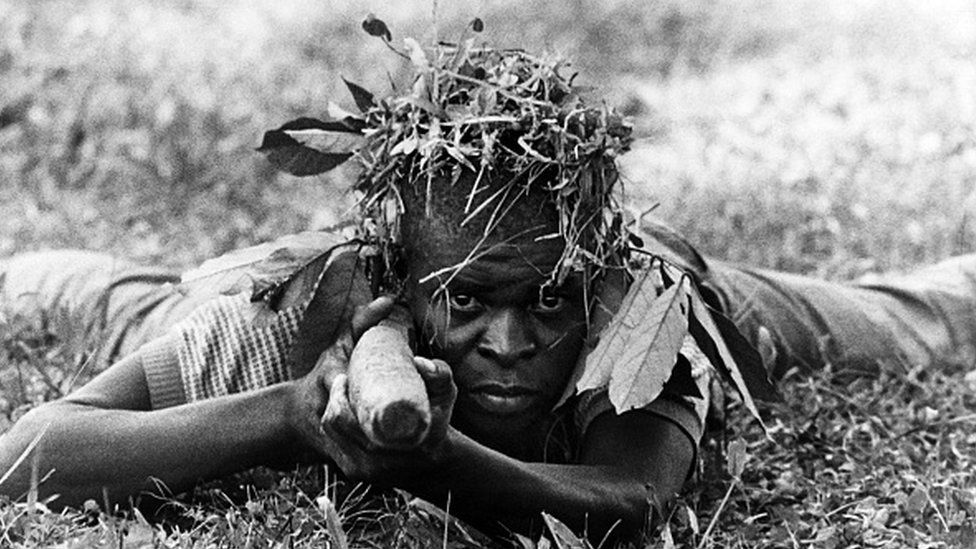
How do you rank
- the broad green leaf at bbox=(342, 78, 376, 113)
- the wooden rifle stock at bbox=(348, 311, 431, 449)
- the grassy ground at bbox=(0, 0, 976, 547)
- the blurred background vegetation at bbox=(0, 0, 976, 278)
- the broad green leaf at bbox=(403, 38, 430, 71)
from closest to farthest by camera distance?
the wooden rifle stock at bbox=(348, 311, 431, 449) < the broad green leaf at bbox=(403, 38, 430, 71) < the grassy ground at bbox=(0, 0, 976, 547) < the broad green leaf at bbox=(342, 78, 376, 113) < the blurred background vegetation at bbox=(0, 0, 976, 278)

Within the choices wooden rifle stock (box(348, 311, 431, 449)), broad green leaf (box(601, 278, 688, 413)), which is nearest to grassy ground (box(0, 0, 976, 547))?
broad green leaf (box(601, 278, 688, 413))

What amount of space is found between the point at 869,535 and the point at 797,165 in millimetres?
3673

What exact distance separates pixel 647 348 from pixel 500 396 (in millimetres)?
334

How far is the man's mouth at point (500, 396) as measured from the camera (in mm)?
3586

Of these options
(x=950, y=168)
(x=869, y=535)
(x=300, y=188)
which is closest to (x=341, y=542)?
(x=869, y=535)

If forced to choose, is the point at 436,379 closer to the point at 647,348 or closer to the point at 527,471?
the point at 527,471

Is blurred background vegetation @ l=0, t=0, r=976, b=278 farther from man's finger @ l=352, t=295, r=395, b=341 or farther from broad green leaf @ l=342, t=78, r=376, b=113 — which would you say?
man's finger @ l=352, t=295, r=395, b=341

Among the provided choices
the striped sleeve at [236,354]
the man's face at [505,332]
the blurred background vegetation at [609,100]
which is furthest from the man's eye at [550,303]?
the blurred background vegetation at [609,100]

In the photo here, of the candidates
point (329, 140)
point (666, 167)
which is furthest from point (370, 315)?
point (666, 167)

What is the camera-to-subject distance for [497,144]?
11.7 feet

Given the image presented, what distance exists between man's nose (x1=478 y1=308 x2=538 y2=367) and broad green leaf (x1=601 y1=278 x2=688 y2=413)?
0.18 m

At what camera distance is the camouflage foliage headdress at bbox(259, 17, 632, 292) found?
3.57 metres

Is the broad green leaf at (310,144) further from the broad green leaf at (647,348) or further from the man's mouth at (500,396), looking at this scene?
the broad green leaf at (647,348)

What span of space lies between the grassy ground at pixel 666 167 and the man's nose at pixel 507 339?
0.35m
